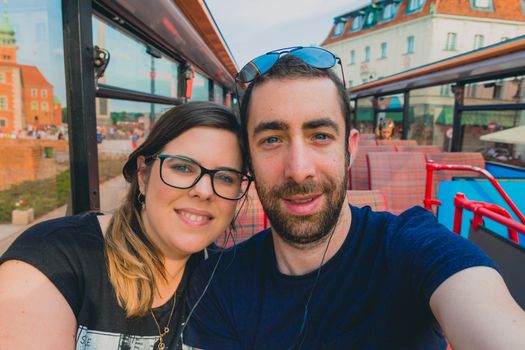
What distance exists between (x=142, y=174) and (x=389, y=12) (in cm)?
3026

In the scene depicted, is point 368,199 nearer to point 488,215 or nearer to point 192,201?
point 488,215

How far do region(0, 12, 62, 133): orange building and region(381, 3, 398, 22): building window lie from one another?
29420 millimetres

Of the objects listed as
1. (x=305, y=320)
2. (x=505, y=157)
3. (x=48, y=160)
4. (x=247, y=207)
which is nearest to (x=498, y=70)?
(x=505, y=157)

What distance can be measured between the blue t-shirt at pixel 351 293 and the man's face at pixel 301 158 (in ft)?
0.45

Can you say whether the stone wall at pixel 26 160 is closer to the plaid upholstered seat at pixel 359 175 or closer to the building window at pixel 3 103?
the building window at pixel 3 103

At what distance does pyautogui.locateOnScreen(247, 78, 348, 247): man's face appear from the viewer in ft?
3.85

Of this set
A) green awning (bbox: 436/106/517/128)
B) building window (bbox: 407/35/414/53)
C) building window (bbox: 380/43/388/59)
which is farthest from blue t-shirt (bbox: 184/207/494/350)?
building window (bbox: 380/43/388/59)

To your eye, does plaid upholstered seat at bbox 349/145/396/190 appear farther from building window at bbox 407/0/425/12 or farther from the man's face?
building window at bbox 407/0/425/12

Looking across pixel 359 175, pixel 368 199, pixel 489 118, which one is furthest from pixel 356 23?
pixel 368 199

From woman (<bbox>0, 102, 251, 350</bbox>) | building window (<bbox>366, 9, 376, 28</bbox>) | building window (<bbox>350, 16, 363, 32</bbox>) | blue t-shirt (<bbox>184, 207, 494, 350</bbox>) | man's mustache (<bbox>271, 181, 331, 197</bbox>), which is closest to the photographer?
blue t-shirt (<bbox>184, 207, 494, 350</bbox>)

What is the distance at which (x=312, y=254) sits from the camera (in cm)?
120

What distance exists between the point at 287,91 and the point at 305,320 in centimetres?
78

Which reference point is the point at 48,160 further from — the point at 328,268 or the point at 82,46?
the point at 328,268

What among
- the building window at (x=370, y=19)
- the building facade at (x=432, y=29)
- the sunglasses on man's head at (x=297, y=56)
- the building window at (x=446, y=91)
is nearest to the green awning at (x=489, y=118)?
the building window at (x=446, y=91)
